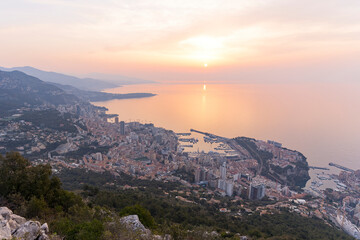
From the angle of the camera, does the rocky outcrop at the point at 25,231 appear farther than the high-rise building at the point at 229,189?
No

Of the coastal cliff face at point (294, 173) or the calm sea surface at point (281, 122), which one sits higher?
the calm sea surface at point (281, 122)

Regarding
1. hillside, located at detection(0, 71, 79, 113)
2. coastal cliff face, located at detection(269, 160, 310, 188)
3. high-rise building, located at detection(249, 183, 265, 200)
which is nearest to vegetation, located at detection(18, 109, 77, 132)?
hillside, located at detection(0, 71, 79, 113)

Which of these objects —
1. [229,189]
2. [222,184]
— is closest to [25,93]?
[222,184]

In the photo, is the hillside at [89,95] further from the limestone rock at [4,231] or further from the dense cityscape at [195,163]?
the limestone rock at [4,231]

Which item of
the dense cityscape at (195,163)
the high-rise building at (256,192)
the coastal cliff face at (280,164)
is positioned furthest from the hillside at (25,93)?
the coastal cliff face at (280,164)

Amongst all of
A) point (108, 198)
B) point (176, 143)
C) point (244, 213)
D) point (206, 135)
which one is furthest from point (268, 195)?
point (206, 135)

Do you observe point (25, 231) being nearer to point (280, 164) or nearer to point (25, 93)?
point (280, 164)

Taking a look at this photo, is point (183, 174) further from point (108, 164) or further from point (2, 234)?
point (2, 234)
